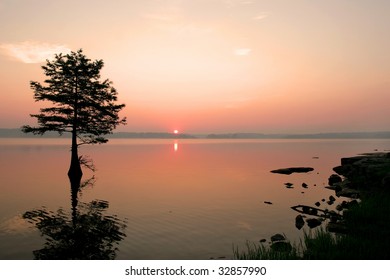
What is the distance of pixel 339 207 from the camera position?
87.4 feet

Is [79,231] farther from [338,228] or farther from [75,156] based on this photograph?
[75,156]

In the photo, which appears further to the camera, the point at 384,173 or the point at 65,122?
the point at 65,122

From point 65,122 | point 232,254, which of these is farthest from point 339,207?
point 65,122

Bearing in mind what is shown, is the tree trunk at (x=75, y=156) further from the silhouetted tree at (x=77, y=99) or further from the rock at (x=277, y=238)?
the rock at (x=277, y=238)

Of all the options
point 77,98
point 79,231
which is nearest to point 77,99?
point 77,98

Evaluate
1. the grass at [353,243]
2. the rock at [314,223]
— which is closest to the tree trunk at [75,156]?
the grass at [353,243]

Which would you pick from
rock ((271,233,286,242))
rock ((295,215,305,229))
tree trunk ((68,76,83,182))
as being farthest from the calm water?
tree trunk ((68,76,83,182))

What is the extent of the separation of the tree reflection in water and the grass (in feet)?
24.7

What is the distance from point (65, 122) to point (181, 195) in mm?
17680

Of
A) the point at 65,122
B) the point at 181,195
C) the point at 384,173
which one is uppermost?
the point at 65,122

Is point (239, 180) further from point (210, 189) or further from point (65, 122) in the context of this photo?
point (65, 122)

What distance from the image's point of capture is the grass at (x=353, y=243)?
12516 mm

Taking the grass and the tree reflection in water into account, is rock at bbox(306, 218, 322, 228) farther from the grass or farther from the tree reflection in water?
the tree reflection in water

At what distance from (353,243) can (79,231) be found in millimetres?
16204
